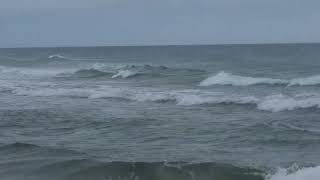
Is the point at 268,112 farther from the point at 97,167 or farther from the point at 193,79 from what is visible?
the point at 193,79

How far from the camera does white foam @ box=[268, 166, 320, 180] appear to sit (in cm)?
998

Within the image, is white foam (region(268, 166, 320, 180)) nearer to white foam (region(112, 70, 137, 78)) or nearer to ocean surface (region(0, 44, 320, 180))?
ocean surface (region(0, 44, 320, 180))

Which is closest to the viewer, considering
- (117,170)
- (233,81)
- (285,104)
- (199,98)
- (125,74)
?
(117,170)

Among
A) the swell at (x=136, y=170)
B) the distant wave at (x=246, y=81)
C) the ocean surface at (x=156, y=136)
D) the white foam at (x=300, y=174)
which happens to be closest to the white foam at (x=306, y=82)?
the distant wave at (x=246, y=81)

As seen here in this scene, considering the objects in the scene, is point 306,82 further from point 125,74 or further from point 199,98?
point 125,74

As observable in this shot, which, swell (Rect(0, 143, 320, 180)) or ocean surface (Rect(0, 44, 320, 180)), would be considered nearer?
swell (Rect(0, 143, 320, 180))

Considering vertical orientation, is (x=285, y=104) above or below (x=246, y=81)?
below

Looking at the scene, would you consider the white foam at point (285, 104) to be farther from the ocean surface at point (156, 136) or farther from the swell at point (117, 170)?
the swell at point (117, 170)

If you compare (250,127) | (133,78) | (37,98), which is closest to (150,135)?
(250,127)

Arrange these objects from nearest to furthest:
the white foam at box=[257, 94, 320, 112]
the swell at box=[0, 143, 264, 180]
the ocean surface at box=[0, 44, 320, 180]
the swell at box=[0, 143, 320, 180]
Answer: the swell at box=[0, 143, 320, 180] → the swell at box=[0, 143, 264, 180] → the ocean surface at box=[0, 44, 320, 180] → the white foam at box=[257, 94, 320, 112]

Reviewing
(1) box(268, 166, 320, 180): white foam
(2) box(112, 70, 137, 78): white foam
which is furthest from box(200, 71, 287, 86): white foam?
(1) box(268, 166, 320, 180): white foam

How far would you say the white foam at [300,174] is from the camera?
32.7 feet

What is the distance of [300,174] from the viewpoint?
10258 mm

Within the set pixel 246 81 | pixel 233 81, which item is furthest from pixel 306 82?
pixel 233 81
